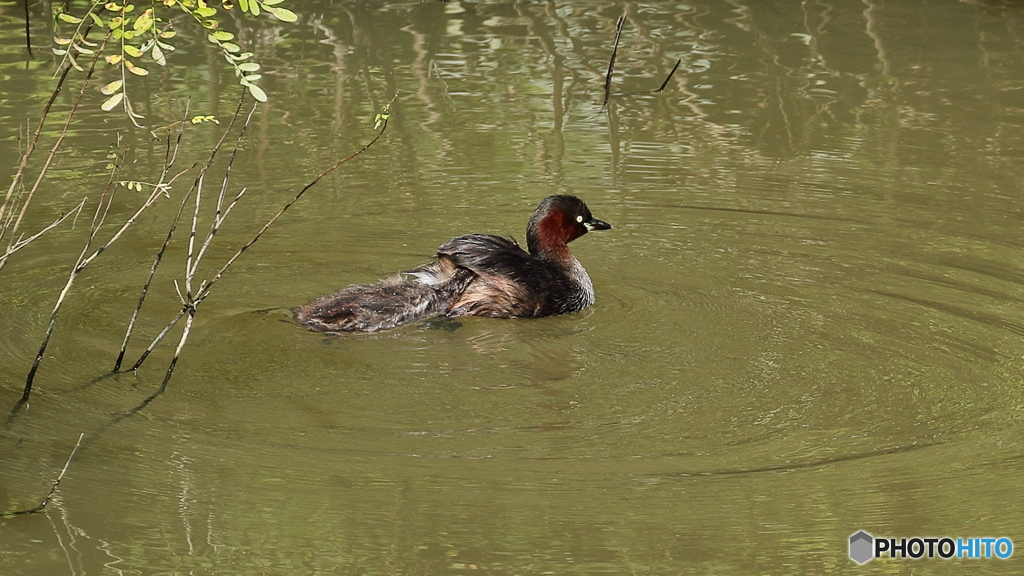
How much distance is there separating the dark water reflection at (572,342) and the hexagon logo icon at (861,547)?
6 cm

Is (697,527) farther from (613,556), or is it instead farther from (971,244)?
(971,244)

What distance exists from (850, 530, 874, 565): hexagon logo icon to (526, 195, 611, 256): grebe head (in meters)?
3.58

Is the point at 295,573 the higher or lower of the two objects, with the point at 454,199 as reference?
higher

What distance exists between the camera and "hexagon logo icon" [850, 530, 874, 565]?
5352 mm

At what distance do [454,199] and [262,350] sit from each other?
9.91ft

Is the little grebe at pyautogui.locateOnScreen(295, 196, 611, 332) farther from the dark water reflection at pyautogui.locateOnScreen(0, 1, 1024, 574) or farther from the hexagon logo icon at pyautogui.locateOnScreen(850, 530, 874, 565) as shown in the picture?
the hexagon logo icon at pyautogui.locateOnScreen(850, 530, 874, 565)

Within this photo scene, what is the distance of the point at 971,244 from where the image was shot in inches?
352

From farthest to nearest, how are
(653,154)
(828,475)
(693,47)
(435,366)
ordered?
(693,47)
(653,154)
(435,366)
(828,475)

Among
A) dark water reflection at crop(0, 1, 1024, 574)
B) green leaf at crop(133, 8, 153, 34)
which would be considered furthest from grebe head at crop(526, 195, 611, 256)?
green leaf at crop(133, 8, 153, 34)

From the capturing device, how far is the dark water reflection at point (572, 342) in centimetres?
551

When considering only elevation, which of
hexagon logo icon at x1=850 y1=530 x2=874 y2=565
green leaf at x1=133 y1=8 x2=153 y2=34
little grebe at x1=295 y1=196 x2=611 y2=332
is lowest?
little grebe at x1=295 y1=196 x2=611 y2=332

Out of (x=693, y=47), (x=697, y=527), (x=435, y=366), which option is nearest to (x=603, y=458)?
(x=697, y=527)

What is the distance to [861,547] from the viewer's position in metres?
5.41

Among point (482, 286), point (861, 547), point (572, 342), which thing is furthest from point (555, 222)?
point (861, 547)
